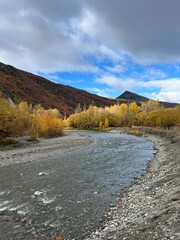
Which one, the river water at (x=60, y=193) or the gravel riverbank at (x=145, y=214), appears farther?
the river water at (x=60, y=193)

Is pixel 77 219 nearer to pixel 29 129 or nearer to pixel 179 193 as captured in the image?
pixel 179 193

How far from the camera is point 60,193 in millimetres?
18469

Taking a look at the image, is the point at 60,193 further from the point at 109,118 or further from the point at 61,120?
the point at 109,118

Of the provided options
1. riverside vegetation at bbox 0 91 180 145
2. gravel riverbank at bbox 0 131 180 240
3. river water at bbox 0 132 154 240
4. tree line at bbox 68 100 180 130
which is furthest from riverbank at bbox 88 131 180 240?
tree line at bbox 68 100 180 130

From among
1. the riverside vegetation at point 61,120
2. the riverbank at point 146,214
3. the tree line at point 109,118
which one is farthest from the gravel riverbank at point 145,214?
the tree line at point 109,118

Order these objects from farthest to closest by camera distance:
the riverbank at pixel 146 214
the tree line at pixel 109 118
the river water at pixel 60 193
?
the tree line at pixel 109 118, the river water at pixel 60 193, the riverbank at pixel 146 214

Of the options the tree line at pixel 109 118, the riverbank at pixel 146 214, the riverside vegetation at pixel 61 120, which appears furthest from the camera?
the tree line at pixel 109 118

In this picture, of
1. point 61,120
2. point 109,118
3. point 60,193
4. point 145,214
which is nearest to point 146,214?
point 145,214

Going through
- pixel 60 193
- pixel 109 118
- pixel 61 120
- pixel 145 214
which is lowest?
pixel 60 193

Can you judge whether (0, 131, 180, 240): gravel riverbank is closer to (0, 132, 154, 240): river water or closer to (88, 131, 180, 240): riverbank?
(88, 131, 180, 240): riverbank

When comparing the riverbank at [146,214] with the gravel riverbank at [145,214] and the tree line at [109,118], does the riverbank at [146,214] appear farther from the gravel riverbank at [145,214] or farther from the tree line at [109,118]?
the tree line at [109,118]

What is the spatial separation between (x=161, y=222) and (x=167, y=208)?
5.84 ft

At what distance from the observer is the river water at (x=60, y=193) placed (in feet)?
42.7

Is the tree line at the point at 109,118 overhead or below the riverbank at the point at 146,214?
overhead
